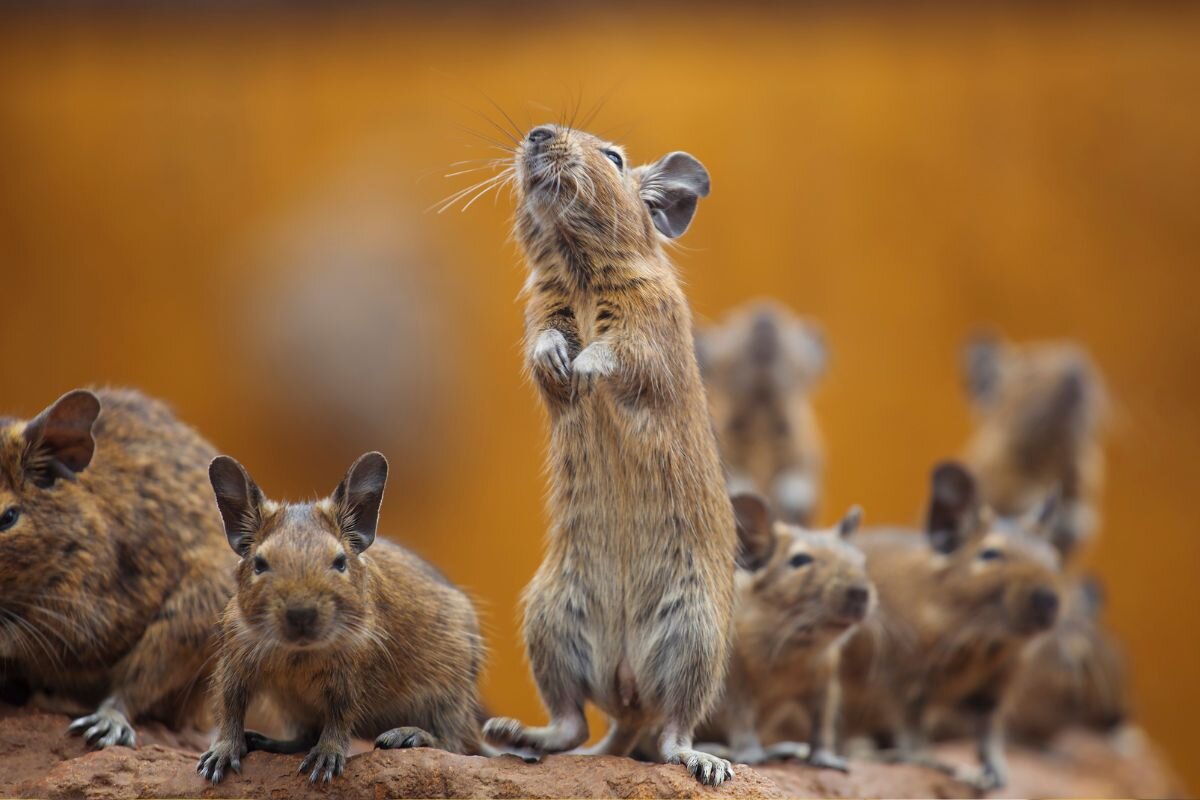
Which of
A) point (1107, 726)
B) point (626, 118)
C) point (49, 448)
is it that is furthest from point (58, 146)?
point (1107, 726)

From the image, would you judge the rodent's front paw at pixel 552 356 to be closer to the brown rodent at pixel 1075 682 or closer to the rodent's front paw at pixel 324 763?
the rodent's front paw at pixel 324 763

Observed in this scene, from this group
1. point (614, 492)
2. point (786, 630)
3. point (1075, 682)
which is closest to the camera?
point (614, 492)

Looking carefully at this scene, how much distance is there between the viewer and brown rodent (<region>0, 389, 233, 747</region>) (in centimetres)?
405

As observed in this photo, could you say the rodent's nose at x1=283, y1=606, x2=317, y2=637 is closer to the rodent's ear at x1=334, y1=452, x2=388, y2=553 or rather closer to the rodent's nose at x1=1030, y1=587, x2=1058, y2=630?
the rodent's ear at x1=334, y1=452, x2=388, y2=553

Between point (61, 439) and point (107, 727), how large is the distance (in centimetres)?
92

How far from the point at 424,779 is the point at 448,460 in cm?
561

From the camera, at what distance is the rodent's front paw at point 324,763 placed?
353 centimetres

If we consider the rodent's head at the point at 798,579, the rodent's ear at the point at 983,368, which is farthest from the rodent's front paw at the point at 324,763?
the rodent's ear at the point at 983,368

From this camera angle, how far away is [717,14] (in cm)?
940

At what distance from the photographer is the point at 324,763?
3545 millimetres

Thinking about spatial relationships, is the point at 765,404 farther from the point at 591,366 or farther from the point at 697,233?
the point at 591,366

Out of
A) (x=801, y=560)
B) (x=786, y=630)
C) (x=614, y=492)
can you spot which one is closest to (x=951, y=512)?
(x=801, y=560)

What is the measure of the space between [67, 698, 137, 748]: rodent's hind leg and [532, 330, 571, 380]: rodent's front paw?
1756 millimetres

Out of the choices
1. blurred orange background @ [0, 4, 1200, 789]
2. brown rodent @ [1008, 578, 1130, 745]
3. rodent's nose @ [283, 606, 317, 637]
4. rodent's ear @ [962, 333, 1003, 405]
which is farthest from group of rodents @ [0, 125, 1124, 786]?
blurred orange background @ [0, 4, 1200, 789]
